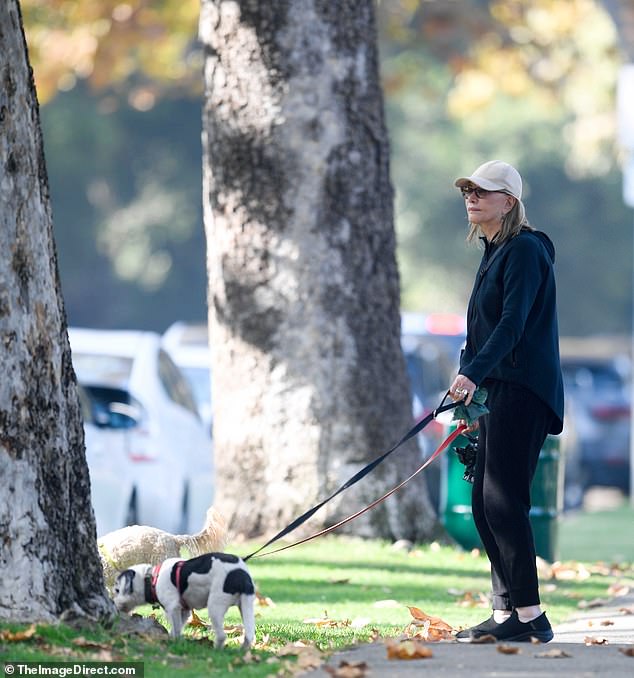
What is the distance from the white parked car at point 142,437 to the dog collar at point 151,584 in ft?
15.9

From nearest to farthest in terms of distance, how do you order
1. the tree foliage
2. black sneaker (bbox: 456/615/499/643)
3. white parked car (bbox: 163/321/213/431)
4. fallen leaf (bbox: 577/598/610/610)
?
1. black sneaker (bbox: 456/615/499/643)
2. fallen leaf (bbox: 577/598/610/610)
3. white parked car (bbox: 163/321/213/431)
4. the tree foliage

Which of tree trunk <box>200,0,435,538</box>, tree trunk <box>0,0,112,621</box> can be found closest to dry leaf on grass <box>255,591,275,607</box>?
tree trunk <box>0,0,112,621</box>

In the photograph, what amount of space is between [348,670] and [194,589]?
2.38ft

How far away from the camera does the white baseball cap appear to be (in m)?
6.80

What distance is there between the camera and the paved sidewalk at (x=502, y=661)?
6.02m

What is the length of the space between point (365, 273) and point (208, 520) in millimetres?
→ 4133

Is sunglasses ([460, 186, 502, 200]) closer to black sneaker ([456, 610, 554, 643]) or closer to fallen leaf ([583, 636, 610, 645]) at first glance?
black sneaker ([456, 610, 554, 643])

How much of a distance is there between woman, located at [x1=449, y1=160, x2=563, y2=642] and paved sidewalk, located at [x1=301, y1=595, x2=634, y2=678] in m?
0.24

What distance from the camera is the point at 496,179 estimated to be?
680cm

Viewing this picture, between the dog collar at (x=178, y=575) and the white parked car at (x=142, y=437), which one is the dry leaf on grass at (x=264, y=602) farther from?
the white parked car at (x=142, y=437)

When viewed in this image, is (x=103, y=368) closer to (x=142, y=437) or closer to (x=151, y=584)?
(x=142, y=437)

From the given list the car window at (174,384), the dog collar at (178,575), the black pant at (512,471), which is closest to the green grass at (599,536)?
the car window at (174,384)

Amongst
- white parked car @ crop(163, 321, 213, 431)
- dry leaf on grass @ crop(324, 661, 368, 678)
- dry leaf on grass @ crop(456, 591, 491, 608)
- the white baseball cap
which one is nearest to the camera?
dry leaf on grass @ crop(324, 661, 368, 678)

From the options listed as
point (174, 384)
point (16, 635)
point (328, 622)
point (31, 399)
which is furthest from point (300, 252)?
point (16, 635)
